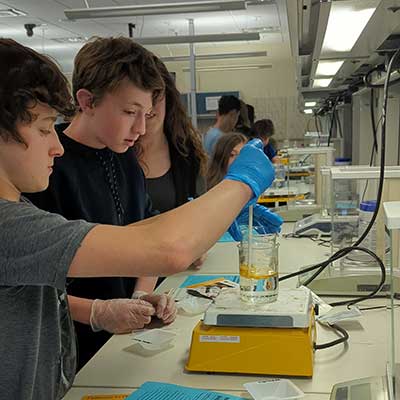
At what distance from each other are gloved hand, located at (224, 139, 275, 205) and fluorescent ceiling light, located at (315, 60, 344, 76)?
3.93 ft

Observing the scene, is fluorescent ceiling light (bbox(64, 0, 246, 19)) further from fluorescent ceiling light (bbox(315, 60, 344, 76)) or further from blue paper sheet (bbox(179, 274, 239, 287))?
blue paper sheet (bbox(179, 274, 239, 287))

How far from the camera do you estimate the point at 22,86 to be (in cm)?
78

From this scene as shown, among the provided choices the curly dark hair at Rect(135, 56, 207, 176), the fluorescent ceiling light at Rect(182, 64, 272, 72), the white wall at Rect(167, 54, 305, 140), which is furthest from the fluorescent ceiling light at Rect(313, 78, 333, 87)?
the fluorescent ceiling light at Rect(182, 64, 272, 72)

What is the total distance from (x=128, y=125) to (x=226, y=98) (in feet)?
11.1

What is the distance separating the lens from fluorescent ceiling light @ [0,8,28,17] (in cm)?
562

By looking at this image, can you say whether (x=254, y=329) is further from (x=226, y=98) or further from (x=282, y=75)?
(x=282, y=75)

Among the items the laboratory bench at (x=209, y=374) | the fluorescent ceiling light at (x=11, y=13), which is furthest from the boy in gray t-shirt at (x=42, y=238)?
the fluorescent ceiling light at (x=11, y=13)

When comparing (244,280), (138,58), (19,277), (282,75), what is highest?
(282,75)

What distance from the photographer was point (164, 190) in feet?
6.60

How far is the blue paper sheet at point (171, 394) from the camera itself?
0.92 m

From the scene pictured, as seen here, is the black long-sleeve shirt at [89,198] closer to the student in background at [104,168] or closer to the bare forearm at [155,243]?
the student in background at [104,168]

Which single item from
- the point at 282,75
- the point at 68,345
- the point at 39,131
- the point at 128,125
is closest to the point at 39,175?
the point at 39,131

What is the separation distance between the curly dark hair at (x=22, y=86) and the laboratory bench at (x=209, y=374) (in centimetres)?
51

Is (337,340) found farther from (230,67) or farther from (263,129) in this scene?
(230,67)
